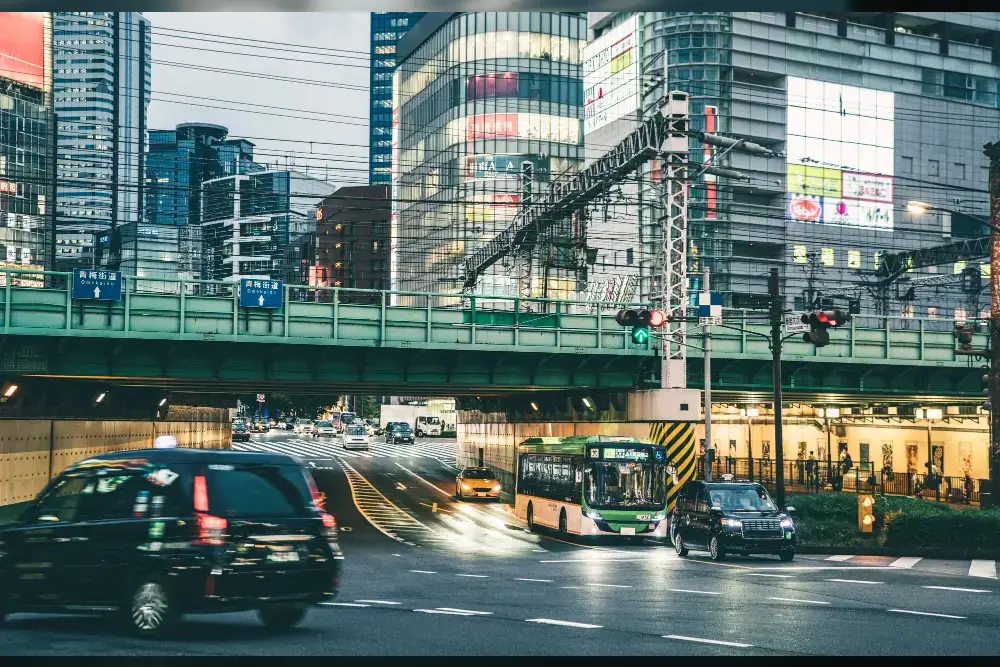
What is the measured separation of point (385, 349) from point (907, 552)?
1725cm

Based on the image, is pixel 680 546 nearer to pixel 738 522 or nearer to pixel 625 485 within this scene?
pixel 738 522

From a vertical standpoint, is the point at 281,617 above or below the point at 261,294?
below

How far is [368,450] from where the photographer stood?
10481 cm

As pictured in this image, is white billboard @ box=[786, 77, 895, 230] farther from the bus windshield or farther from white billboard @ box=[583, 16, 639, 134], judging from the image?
the bus windshield

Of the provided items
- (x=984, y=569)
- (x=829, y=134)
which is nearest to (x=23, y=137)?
(x=829, y=134)

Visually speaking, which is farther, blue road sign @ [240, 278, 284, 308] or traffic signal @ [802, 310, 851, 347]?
blue road sign @ [240, 278, 284, 308]

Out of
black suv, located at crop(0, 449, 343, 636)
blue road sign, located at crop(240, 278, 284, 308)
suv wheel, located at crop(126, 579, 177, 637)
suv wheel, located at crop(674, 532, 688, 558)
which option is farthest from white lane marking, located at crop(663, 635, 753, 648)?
blue road sign, located at crop(240, 278, 284, 308)

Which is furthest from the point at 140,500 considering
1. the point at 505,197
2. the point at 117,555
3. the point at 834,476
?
the point at 505,197

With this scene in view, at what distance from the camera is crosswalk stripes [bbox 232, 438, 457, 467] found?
9338 cm

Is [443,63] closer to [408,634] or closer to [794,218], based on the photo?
[794,218]

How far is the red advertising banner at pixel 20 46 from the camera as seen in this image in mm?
144250

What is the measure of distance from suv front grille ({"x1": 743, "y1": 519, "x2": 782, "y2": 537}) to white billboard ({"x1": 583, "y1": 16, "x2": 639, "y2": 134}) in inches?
3113

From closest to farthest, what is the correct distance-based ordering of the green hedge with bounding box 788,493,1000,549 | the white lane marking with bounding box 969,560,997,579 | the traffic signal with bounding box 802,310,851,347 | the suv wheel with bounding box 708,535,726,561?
the white lane marking with bounding box 969,560,997,579, the suv wheel with bounding box 708,535,726,561, the green hedge with bounding box 788,493,1000,549, the traffic signal with bounding box 802,310,851,347

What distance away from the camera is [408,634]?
1371 cm
